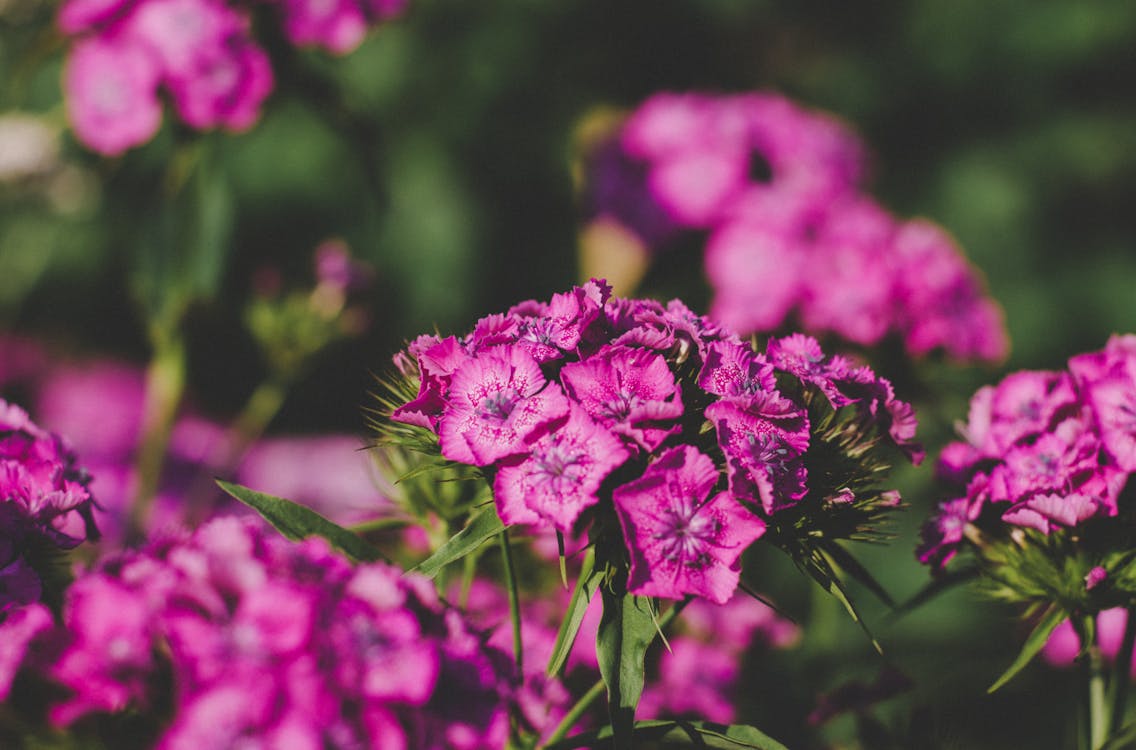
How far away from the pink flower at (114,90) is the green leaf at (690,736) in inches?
54.2

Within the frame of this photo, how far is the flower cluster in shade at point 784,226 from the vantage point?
2.14 meters

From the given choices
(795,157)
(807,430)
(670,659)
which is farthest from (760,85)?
(807,430)

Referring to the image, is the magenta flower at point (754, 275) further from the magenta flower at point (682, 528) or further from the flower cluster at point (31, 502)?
the flower cluster at point (31, 502)

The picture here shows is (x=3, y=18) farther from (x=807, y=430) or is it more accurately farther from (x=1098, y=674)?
(x=1098, y=674)

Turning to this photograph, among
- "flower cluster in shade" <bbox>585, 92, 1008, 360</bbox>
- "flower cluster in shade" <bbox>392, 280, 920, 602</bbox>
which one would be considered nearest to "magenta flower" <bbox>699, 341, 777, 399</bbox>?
"flower cluster in shade" <bbox>392, 280, 920, 602</bbox>

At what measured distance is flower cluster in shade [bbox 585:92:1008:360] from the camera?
7.02ft

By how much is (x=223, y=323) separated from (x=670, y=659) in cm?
172

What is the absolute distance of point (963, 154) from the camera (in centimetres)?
504

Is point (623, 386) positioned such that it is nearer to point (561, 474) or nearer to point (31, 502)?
point (561, 474)

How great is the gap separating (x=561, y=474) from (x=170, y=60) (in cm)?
128

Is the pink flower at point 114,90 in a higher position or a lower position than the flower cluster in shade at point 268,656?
higher

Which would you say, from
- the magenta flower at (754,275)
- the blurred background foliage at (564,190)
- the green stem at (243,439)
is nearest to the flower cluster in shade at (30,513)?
the blurred background foliage at (564,190)

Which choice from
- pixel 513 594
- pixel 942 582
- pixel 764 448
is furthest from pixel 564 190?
pixel 764 448

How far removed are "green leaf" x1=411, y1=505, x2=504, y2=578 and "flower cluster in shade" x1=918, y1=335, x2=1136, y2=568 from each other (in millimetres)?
577
